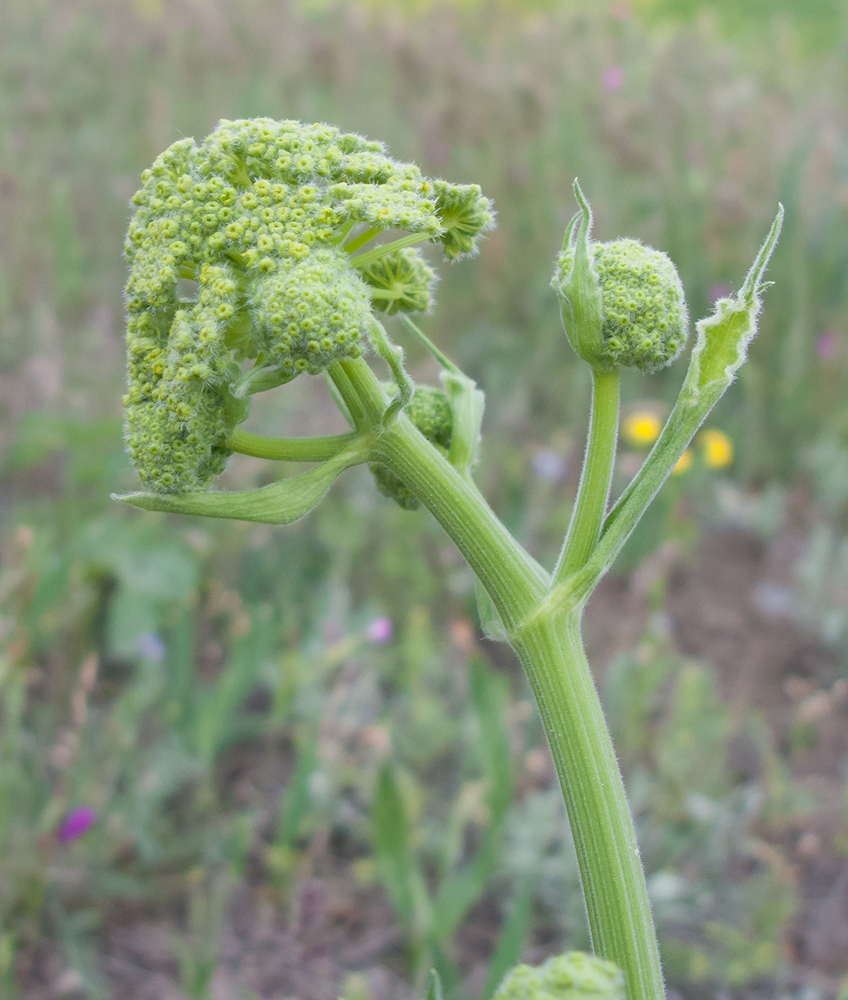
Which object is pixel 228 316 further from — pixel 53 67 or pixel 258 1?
pixel 258 1

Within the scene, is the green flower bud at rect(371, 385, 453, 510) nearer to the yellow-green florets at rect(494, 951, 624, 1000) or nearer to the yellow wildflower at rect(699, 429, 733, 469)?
the yellow-green florets at rect(494, 951, 624, 1000)

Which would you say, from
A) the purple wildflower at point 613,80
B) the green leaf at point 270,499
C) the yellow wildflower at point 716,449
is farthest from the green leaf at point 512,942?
the purple wildflower at point 613,80

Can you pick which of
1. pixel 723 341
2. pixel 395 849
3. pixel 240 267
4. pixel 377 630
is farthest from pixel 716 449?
pixel 240 267

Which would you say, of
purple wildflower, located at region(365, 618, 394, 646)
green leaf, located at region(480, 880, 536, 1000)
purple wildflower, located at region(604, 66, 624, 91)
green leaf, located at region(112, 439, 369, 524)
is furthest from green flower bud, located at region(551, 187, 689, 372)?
purple wildflower, located at region(604, 66, 624, 91)

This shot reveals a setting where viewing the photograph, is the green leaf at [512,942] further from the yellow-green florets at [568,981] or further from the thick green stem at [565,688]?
the yellow-green florets at [568,981]

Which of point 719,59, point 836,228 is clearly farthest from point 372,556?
point 719,59
